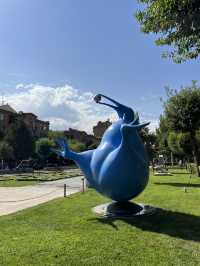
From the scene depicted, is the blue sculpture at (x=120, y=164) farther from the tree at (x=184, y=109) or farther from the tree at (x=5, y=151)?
the tree at (x=5, y=151)

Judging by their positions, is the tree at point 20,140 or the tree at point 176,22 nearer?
the tree at point 176,22

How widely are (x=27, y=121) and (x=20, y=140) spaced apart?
120ft

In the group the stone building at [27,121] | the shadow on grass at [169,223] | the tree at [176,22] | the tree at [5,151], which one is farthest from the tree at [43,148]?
the tree at [176,22]

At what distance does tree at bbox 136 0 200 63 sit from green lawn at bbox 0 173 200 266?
4.89 metres

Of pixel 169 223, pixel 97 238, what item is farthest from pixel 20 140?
pixel 97 238

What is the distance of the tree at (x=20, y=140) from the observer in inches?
2785

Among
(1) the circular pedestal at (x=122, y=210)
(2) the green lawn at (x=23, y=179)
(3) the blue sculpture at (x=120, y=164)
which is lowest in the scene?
(1) the circular pedestal at (x=122, y=210)

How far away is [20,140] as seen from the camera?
70688mm

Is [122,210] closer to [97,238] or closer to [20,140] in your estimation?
[97,238]

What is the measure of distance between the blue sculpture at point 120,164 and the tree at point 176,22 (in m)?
3.03

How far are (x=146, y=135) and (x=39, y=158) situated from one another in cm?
4400

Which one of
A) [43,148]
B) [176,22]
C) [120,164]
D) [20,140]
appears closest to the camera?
[176,22]

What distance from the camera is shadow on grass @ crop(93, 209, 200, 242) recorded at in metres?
9.76

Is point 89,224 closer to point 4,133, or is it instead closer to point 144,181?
point 144,181
